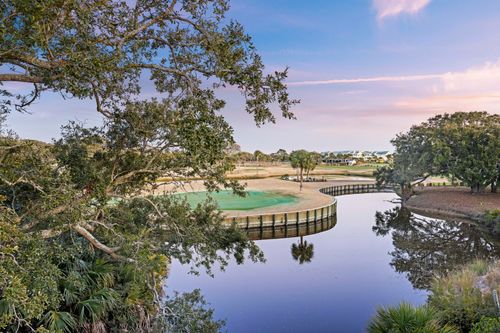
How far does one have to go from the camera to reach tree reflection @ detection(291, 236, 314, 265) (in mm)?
22536

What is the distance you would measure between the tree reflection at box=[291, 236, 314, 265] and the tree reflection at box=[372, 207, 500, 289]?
4.81m

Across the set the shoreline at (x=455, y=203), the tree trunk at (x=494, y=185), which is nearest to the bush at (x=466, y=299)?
the shoreline at (x=455, y=203)

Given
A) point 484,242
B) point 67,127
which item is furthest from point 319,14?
point 484,242

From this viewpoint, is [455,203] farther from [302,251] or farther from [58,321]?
[58,321]

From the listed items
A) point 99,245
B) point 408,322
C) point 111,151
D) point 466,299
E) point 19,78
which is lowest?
point 466,299

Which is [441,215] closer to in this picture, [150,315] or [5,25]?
[150,315]

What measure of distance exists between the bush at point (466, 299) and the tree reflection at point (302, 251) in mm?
10344

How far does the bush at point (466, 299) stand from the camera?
31.5 ft

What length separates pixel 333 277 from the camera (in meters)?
19.1

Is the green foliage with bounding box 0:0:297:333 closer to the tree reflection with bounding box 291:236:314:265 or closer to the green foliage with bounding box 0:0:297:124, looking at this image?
the green foliage with bounding box 0:0:297:124

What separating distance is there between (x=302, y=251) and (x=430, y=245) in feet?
28.2

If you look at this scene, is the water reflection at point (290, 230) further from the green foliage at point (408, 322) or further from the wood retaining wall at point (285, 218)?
the green foliage at point (408, 322)

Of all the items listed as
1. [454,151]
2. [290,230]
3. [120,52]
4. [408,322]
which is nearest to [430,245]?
[290,230]

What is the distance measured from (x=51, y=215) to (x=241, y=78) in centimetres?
412
